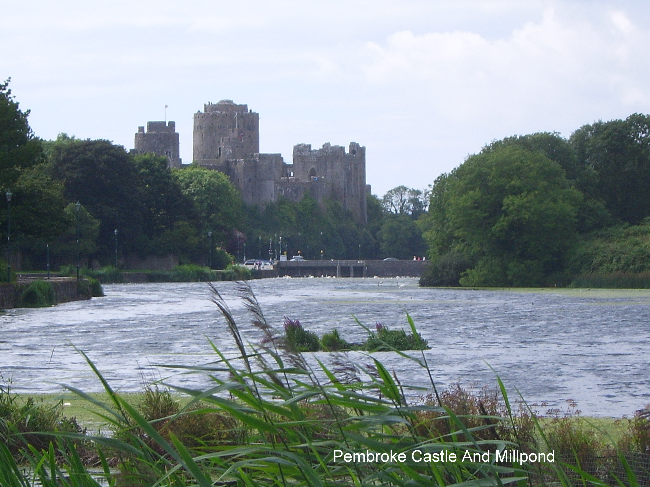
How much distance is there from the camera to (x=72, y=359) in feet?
52.5

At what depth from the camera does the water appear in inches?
478

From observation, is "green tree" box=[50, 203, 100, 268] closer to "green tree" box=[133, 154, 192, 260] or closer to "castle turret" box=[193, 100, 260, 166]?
"green tree" box=[133, 154, 192, 260]

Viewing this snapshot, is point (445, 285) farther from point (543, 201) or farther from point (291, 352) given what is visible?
point (291, 352)

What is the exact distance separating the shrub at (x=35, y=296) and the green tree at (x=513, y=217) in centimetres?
2715

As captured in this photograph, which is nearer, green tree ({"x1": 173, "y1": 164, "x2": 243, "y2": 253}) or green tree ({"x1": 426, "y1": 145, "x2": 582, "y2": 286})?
green tree ({"x1": 426, "y1": 145, "x2": 582, "y2": 286})

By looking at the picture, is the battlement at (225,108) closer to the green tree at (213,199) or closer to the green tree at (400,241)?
the green tree at (400,241)

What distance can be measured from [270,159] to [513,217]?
78.1m

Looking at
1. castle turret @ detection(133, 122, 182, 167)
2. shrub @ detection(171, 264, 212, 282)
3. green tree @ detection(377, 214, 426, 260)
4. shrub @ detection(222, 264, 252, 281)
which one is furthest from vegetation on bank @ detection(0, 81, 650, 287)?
green tree @ detection(377, 214, 426, 260)

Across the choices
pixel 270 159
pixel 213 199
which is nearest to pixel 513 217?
pixel 213 199

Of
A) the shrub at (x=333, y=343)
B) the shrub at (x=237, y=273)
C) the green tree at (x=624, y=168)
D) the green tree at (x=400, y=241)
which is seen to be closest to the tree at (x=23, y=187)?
the shrub at (x=237, y=273)

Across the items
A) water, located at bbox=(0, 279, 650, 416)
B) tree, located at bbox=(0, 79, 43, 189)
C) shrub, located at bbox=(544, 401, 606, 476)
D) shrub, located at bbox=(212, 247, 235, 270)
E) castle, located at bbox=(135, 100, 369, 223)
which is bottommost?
water, located at bbox=(0, 279, 650, 416)

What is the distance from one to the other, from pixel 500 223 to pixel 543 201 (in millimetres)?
2597

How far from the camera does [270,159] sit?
12950cm

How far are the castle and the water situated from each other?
311 ft
